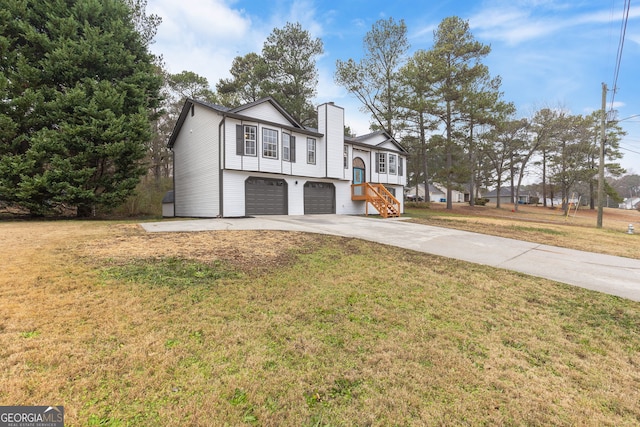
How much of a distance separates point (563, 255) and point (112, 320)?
10049mm

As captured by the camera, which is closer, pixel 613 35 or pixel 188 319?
pixel 188 319

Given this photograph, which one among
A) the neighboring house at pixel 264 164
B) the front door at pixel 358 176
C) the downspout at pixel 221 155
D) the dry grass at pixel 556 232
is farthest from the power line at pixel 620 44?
the downspout at pixel 221 155

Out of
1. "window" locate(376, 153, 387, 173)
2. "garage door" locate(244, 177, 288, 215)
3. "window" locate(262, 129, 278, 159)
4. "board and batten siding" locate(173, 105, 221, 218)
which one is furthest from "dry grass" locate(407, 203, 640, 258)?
"board and batten siding" locate(173, 105, 221, 218)

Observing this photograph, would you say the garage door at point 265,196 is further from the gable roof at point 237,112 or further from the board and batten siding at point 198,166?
the gable roof at point 237,112

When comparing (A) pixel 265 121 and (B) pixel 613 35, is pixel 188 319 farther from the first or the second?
(B) pixel 613 35

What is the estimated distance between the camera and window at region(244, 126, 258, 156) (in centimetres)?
1481

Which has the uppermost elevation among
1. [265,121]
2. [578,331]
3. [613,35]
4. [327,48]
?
[327,48]

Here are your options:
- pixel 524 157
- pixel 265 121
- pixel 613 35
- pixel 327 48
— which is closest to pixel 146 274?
pixel 265 121

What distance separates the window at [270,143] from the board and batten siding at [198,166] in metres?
2.46

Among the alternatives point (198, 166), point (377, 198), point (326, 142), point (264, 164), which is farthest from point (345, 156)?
point (198, 166)

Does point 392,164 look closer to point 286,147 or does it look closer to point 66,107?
point 286,147

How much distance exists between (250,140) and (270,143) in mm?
1244

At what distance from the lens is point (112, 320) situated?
307cm

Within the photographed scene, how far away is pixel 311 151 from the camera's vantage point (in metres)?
18.0
